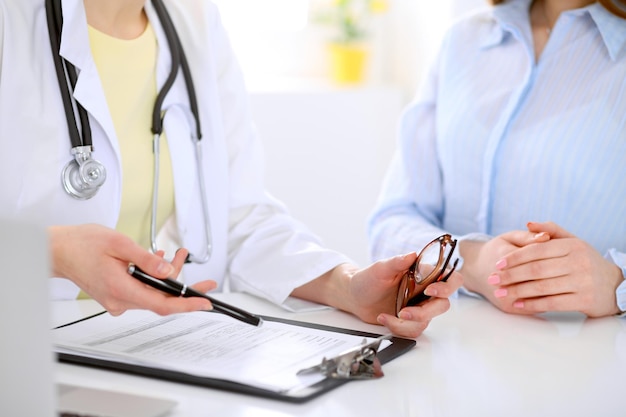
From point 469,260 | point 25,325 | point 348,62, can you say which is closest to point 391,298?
point 469,260

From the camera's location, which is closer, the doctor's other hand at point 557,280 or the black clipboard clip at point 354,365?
the black clipboard clip at point 354,365

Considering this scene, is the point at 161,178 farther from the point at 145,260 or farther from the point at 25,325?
the point at 25,325

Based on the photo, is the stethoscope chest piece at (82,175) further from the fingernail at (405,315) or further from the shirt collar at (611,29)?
the shirt collar at (611,29)

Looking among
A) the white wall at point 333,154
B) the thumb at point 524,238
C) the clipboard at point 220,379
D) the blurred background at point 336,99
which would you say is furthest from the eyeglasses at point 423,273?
the white wall at point 333,154

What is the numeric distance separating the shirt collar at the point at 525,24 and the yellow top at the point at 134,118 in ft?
2.39

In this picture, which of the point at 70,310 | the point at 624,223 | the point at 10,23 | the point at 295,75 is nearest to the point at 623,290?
the point at 624,223

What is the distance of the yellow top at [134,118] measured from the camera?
4.77ft

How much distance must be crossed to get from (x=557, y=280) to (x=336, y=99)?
1792 mm

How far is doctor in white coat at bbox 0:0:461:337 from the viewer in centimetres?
100

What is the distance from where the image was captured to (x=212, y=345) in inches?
40.9

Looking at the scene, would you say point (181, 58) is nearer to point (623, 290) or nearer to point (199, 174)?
point (199, 174)

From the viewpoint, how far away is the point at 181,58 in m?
1.54

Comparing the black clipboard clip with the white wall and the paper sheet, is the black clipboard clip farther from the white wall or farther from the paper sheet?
the white wall

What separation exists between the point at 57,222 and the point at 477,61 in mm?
945
